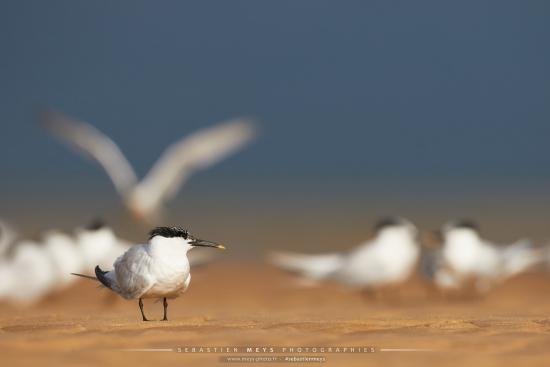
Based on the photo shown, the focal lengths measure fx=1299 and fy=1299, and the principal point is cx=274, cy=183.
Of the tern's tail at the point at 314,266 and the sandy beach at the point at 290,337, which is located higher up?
the tern's tail at the point at 314,266

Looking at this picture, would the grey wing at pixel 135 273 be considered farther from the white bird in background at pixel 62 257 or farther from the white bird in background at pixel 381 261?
the white bird in background at pixel 381 261

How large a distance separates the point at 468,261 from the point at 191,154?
4.30m

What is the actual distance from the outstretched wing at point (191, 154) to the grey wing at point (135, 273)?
Result: 7737 millimetres

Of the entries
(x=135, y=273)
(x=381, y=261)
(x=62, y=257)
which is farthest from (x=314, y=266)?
(x=135, y=273)

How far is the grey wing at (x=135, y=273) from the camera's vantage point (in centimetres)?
875

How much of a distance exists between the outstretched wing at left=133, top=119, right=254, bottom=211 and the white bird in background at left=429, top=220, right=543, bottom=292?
3479 millimetres

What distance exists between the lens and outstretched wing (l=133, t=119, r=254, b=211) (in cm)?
1678

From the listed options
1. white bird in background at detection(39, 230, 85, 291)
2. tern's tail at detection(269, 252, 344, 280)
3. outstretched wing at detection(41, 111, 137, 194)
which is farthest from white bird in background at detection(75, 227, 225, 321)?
outstretched wing at detection(41, 111, 137, 194)

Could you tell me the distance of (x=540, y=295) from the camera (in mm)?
15188

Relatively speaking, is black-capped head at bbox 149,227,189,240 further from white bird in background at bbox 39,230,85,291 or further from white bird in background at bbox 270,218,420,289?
white bird in background at bbox 270,218,420,289

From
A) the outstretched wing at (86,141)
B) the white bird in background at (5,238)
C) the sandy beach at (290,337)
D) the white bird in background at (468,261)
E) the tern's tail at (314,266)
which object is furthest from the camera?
the outstretched wing at (86,141)

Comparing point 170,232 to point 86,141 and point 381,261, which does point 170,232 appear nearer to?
point 381,261

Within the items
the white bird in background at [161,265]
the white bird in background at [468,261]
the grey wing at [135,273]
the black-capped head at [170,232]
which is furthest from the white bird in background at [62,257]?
the black-capped head at [170,232]

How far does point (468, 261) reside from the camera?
47.0 feet
